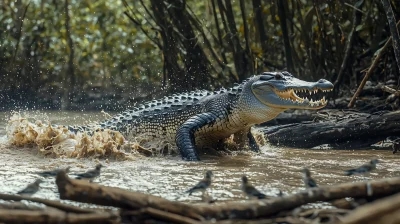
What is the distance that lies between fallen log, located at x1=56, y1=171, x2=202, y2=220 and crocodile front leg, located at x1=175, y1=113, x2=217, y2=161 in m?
3.70

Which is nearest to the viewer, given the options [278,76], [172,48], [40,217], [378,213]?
[378,213]

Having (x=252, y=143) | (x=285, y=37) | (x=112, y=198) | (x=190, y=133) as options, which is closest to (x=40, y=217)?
(x=112, y=198)

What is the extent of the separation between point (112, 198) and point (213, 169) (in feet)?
9.87

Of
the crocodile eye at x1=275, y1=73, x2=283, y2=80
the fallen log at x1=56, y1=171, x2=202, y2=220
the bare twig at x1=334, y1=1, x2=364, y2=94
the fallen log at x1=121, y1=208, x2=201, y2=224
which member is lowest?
the fallen log at x1=121, y1=208, x2=201, y2=224

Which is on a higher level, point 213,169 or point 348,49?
point 348,49

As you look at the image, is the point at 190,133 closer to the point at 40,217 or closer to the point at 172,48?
the point at 40,217

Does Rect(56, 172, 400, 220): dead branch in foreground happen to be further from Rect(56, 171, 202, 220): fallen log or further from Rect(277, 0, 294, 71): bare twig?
Rect(277, 0, 294, 71): bare twig

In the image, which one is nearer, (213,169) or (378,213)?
(378,213)

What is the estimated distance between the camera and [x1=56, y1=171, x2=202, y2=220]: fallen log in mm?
3584

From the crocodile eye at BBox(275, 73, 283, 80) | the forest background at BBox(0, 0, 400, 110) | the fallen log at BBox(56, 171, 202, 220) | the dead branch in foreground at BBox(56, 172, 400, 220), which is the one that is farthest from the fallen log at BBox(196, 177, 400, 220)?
the forest background at BBox(0, 0, 400, 110)

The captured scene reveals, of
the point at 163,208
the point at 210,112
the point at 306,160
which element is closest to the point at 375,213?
the point at 163,208

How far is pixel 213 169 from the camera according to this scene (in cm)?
659

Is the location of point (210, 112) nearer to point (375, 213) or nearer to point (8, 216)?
point (8, 216)

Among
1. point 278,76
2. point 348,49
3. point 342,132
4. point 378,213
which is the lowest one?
point 378,213
